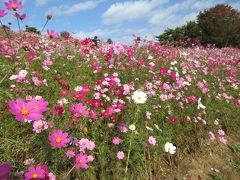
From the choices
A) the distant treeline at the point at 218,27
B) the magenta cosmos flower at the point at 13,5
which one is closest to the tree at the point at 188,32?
the distant treeline at the point at 218,27

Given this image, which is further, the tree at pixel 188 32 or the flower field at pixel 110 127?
the tree at pixel 188 32

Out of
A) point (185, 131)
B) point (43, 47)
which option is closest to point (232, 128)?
point (185, 131)

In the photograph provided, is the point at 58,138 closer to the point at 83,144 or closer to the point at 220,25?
the point at 83,144

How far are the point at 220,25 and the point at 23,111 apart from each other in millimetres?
21132

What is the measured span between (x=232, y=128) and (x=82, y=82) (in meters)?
2.18

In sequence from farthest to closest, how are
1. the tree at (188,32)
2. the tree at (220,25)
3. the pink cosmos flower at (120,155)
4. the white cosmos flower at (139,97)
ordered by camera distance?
the tree at (188,32), the tree at (220,25), the white cosmos flower at (139,97), the pink cosmos flower at (120,155)

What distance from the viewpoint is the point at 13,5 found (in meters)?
2.20

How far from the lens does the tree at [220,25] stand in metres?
20.3

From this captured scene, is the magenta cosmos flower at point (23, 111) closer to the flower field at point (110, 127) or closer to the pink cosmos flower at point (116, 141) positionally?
the flower field at point (110, 127)

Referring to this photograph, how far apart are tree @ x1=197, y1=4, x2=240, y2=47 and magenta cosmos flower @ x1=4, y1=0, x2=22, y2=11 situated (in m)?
19.8

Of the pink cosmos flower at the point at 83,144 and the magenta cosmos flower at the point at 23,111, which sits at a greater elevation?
the magenta cosmos flower at the point at 23,111

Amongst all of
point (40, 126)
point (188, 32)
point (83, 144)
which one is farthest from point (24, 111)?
point (188, 32)

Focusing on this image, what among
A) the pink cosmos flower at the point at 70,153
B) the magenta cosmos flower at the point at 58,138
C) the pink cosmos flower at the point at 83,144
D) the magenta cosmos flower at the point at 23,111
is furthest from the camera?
the pink cosmos flower at the point at 83,144

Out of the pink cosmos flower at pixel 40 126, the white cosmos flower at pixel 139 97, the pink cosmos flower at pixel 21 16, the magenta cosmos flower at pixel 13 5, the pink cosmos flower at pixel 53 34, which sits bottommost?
Answer: the white cosmos flower at pixel 139 97
